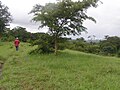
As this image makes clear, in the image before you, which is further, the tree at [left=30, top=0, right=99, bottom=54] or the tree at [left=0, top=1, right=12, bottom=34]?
the tree at [left=0, top=1, right=12, bottom=34]

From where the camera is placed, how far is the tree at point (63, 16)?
93.6 ft

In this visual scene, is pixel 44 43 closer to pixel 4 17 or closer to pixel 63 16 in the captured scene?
pixel 63 16

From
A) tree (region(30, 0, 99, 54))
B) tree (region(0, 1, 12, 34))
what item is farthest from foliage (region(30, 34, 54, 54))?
tree (region(0, 1, 12, 34))

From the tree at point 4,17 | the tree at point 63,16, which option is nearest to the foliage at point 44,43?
the tree at point 63,16

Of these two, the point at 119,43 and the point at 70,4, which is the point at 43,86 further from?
the point at 119,43

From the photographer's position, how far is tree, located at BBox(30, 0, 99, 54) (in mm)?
28533

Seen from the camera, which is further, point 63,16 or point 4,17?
point 4,17

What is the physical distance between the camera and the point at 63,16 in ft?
94.6

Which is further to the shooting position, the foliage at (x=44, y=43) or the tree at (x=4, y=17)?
the tree at (x=4, y=17)

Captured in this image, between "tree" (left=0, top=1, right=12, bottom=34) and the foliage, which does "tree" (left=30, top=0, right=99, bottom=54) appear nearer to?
the foliage

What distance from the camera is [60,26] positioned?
29250 mm

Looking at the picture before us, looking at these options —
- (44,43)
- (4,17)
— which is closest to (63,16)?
(44,43)

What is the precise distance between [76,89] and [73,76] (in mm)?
3452

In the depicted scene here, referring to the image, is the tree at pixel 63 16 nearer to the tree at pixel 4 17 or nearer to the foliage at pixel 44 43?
the foliage at pixel 44 43
